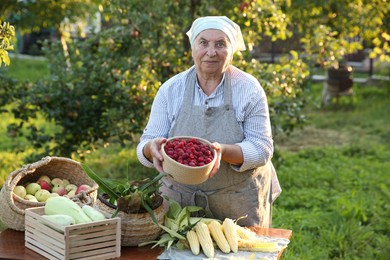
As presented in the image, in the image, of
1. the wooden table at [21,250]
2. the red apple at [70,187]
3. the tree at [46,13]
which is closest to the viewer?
the wooden table at [21,250]

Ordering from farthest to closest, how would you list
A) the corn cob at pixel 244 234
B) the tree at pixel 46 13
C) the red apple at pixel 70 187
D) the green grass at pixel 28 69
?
the green grass at pixel 28 69 → the tree at pixel 46 13 → the red apple at pixel 70 187 → the corn cob at pixel 244 234

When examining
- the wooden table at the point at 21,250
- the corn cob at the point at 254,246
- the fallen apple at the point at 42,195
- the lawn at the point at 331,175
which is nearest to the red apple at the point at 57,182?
the fallen apple at the point at 42,195

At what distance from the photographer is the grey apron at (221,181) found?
3.73 meters

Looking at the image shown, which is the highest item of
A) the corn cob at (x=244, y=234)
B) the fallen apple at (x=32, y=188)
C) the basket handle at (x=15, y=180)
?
the basket handle at (x=15, y=180)

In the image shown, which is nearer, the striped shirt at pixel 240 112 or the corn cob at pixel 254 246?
the corn cob at pixel 254 246

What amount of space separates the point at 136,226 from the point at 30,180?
88 centimetres

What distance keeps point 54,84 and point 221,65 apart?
3571 mm

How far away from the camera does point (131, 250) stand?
337 centimetres

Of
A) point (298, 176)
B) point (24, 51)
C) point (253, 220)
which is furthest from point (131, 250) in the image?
point (24, 51)

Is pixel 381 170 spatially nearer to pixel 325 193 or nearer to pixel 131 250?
pixel 325 193

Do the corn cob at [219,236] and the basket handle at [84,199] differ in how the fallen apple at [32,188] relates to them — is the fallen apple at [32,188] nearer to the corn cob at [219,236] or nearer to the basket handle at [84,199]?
the basket handle at [84,199]

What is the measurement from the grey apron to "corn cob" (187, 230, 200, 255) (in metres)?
0.42

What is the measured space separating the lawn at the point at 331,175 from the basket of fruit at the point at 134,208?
86.3 inches

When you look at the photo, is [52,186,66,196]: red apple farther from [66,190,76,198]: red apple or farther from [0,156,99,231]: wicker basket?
[0,156,99,231]: wicker basket
